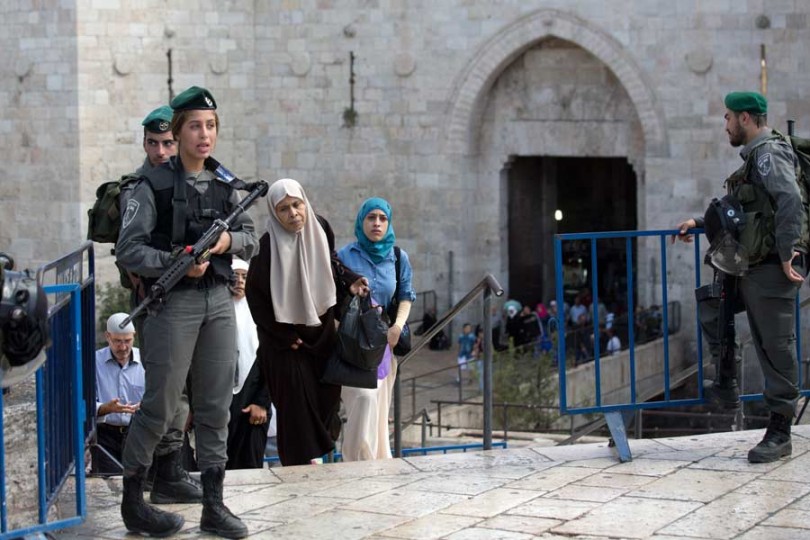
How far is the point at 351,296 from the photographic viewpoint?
7.67 m

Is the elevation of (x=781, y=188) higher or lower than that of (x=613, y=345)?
higher

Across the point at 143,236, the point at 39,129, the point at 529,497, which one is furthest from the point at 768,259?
the point at 39,129

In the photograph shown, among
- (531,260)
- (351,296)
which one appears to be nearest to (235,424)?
(351,296)

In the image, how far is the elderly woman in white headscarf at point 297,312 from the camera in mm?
7496

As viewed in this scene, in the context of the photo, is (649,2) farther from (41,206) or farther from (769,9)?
(41,206)

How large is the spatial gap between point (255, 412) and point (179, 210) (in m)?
1.94

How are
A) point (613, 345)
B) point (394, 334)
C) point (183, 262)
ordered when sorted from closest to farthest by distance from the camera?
point (183, 262), point (394, 334), point (613, 345)

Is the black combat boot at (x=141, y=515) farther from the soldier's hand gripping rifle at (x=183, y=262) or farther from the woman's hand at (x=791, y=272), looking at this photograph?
the woman's hand at (x=791, y=272)

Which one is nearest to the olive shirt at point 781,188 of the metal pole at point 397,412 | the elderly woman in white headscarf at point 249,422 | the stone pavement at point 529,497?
the stone pavement at point 529,497

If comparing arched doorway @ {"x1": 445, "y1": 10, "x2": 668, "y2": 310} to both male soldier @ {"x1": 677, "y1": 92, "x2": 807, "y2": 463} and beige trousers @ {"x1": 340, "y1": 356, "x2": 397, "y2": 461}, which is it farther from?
male soldier @ {"x1": 677, "y1": 92, "x2": 807, "y2": 463}

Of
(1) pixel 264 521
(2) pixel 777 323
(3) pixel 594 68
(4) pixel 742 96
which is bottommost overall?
(1) pixel 264 521

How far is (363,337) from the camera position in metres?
7.53

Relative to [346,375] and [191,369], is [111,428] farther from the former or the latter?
[191,369]

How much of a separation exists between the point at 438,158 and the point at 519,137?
111 cm
